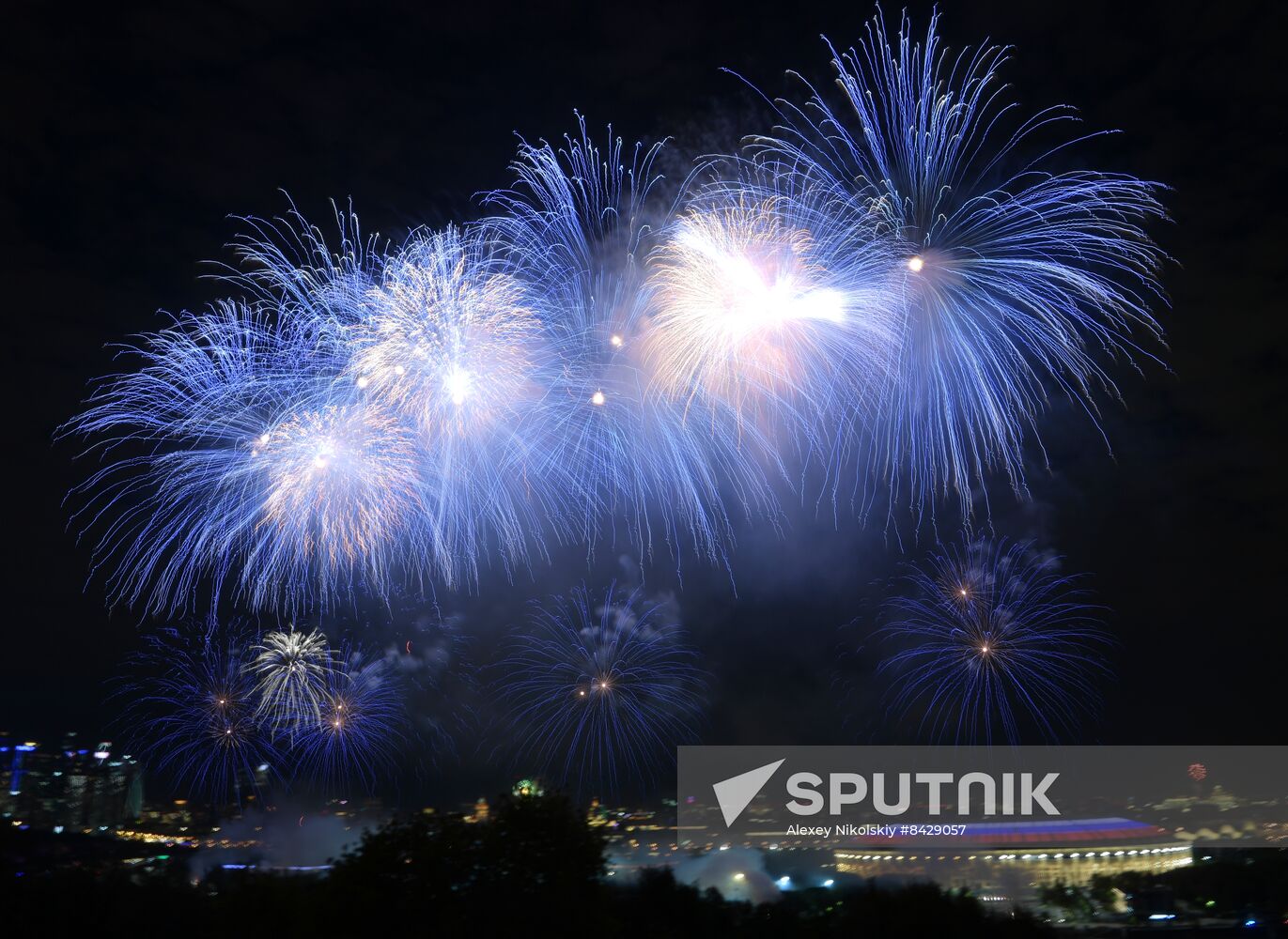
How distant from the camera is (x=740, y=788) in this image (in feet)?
103

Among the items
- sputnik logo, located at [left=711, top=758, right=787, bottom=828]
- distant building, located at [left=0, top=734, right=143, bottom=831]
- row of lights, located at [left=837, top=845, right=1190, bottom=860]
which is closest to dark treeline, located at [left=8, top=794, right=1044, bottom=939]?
sputnik logo, located at [left=711, top=758, right=787, bottom=828]

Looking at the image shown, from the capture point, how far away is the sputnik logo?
30625 mm

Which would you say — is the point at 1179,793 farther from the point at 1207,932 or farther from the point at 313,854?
the point at 313,854

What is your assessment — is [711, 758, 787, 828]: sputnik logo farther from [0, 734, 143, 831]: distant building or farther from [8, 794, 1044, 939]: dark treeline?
[0, 734, 143, 831]: distant building

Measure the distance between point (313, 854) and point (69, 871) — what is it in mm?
36306

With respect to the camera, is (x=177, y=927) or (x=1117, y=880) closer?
(x=177, y=927)

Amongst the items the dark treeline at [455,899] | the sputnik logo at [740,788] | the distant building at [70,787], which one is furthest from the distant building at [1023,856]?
the distant building at [70,787]

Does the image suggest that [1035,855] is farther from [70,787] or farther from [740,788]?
[70,787]

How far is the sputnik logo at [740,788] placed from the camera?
30.6 metres

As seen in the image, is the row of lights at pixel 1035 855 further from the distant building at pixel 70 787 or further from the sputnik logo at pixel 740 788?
the distant building at pixel 70 787

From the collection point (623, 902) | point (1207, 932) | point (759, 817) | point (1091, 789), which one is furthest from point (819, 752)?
point (1091, 789)

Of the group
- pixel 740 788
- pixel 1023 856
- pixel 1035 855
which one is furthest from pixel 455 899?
pixel 1035 855

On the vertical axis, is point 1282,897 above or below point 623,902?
below

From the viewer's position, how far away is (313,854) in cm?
5569
